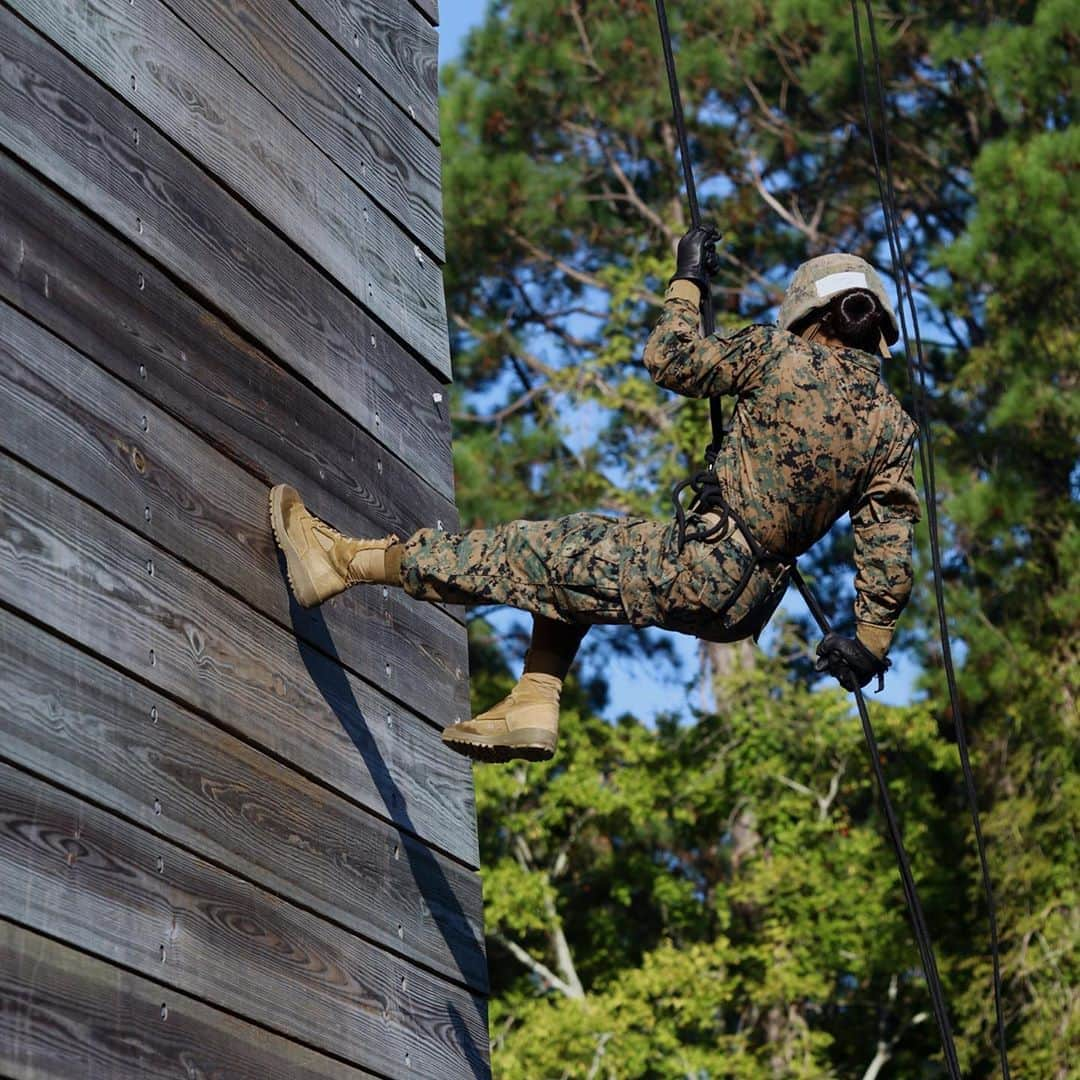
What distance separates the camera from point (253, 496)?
4922 mm

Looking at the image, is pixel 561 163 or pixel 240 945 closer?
pixel 240 945

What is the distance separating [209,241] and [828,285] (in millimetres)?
1454

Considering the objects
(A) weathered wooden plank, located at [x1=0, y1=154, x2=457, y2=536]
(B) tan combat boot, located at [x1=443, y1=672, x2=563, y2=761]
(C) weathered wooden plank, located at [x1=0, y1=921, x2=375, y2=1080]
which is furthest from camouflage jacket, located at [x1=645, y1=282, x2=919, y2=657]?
(C) weathered wooden plank, located at [x1=0, y1=921, x2=375, y2=1080]

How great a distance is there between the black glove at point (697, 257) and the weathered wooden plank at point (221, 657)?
1208 mm

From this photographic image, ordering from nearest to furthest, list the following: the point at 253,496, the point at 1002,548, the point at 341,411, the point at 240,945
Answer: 1. the point at 240,945
2. the point at 253,496
3. the point at 341,411
4. the point at 1002,548

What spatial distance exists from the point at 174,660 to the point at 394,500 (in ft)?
4.76

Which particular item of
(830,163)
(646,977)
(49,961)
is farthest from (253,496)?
(830,163)

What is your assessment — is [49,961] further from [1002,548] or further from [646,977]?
[1002,548]

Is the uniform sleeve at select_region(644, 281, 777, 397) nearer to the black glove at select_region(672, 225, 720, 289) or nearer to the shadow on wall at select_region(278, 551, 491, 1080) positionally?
the black glove at select_region(672, 225, 720, 289)

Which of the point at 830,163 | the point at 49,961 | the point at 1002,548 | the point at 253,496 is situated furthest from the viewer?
the point at 830,163

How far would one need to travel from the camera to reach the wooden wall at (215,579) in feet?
12.9

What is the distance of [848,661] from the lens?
213 inches

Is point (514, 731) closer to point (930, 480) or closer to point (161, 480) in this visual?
point (161, 480)

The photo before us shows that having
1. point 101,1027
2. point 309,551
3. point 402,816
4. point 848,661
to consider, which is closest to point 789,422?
point 848,661
